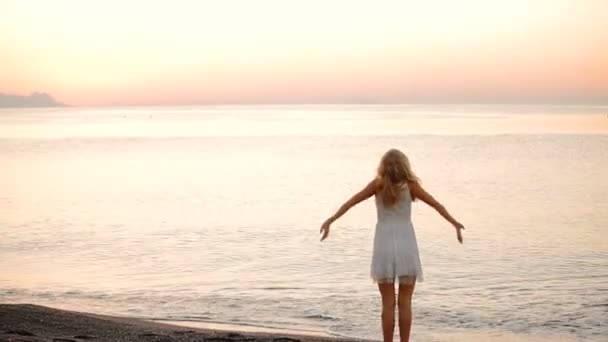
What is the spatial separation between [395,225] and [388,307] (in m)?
0.80

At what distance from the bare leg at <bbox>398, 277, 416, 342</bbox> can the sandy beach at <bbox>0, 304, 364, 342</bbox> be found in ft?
5.38

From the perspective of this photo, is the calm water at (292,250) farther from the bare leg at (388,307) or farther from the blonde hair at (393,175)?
the blonde hair at (393,175)

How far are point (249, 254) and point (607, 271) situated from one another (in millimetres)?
7292

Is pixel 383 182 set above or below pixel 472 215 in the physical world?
above

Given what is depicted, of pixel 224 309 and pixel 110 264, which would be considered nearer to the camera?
pixel 224 309

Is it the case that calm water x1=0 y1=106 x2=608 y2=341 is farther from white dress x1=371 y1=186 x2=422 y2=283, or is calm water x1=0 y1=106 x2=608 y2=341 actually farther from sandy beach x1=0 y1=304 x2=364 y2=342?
white dress x1=371 y1=186 x2=422 y2=283

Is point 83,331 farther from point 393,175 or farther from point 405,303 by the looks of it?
point 393,175

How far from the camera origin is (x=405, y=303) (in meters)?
8.75

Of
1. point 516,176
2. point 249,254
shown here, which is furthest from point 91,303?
point 516,176

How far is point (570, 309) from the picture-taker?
13.9 meters

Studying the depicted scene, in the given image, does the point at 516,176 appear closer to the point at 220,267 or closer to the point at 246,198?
the point at 246,198

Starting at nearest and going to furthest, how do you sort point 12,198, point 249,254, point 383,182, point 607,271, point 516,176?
point 383,182 → point 607,271 → point 249,254 → point 12,198 → point 516,176

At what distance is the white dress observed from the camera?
28.2 feet

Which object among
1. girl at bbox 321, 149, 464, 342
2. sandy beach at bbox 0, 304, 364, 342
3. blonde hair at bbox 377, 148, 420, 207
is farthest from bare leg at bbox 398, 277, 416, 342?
sandy beach at bbox 0, 304, 364, 342
